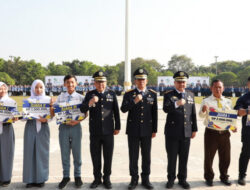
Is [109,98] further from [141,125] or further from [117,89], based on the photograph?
[117,89]

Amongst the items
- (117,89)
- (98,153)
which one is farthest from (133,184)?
(117,89)

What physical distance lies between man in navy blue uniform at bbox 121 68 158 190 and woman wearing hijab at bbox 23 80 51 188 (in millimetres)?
1444

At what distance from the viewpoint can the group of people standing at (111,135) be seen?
13.3 ft

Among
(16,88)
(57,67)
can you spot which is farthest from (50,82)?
(57,67)

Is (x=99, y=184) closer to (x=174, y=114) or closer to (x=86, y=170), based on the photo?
(x=86, y=170)

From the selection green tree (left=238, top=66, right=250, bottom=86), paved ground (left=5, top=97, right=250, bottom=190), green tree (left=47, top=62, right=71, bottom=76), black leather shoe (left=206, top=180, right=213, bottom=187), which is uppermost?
green tree (left=47, top=62, right=71, bottom=76)

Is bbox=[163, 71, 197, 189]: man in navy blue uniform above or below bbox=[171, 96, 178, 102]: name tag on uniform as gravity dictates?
below

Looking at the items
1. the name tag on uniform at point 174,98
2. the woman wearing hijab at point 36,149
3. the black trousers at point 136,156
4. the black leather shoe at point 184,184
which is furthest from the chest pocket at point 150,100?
the woman wearing hijab at point 36,149

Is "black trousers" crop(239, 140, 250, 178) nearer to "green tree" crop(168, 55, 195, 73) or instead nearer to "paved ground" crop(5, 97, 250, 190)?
"paved ground" crop(5, 97, 250, 190)

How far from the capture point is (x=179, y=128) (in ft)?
13.4

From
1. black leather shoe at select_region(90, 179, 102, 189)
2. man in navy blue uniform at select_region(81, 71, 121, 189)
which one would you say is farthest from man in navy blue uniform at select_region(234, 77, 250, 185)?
black leather shoe at select_region(90, 179, 102, 189)

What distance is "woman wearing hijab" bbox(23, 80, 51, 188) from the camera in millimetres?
4004

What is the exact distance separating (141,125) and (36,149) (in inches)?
72.4

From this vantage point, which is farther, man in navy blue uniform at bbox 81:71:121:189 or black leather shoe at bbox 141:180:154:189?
man in navy blue uniform at bbox 81:71:121:189
